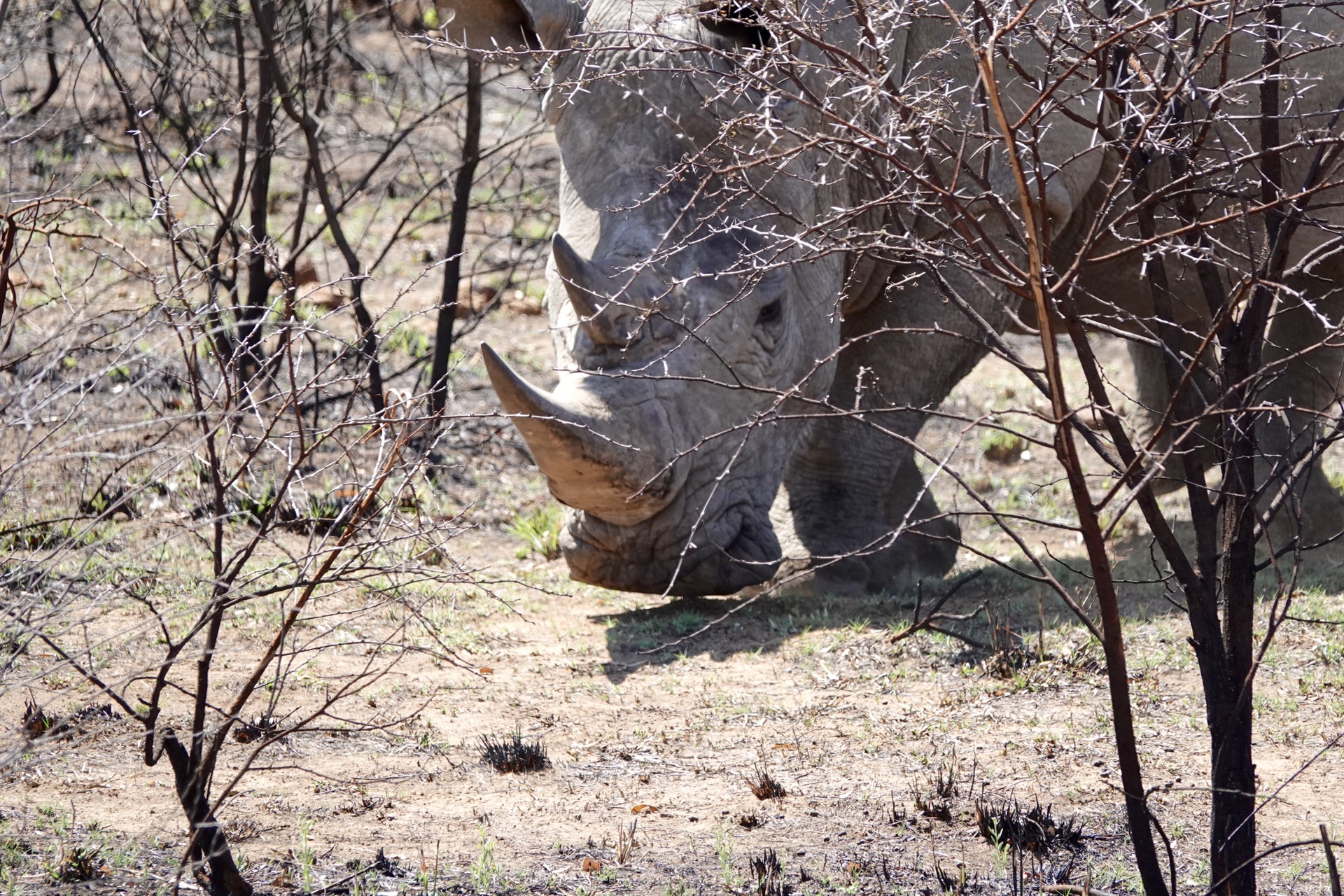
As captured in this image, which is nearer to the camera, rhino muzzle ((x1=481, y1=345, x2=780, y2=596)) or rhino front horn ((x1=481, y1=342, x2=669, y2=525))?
rhino front horn ((x1=481, y1=342, x2=669, y2=525))

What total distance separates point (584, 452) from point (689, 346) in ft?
1.90

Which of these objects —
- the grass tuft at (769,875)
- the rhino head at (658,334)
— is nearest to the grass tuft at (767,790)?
the grass tuft at (769,875)

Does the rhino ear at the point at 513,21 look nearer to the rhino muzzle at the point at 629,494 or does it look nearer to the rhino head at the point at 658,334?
the rhino head at the point at 658,334

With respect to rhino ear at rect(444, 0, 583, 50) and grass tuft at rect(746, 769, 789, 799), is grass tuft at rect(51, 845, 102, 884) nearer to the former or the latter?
grass tuft at rect(746, 769, 789, 799)

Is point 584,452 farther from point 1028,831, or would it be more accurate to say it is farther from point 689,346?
point 1028,831

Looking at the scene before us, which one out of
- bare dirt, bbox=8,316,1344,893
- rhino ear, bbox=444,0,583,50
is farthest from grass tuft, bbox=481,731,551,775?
rhino ear, bbox=444,0,583,50

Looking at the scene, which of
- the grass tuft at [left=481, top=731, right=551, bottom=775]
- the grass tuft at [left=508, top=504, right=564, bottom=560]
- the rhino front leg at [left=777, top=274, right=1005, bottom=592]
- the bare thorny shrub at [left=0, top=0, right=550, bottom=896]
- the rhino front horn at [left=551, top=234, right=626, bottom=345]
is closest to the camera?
the bare thorny shrub at [left=0, top=0, right=550, bottom=896]

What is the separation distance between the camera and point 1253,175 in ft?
18.2

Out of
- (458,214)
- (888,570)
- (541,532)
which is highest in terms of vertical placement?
(458,214)

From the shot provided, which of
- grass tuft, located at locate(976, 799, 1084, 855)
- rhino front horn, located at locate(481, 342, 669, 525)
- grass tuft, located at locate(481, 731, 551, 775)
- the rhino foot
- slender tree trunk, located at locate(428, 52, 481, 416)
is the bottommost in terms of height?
grass tuft, located at locate(976, 799, 1084, 855)

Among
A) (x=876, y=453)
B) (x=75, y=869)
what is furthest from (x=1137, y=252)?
(x=876, y=453)

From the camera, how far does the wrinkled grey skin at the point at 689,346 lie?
444 centimetres

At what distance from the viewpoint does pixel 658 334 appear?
459 cm

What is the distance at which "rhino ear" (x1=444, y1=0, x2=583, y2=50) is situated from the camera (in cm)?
530
